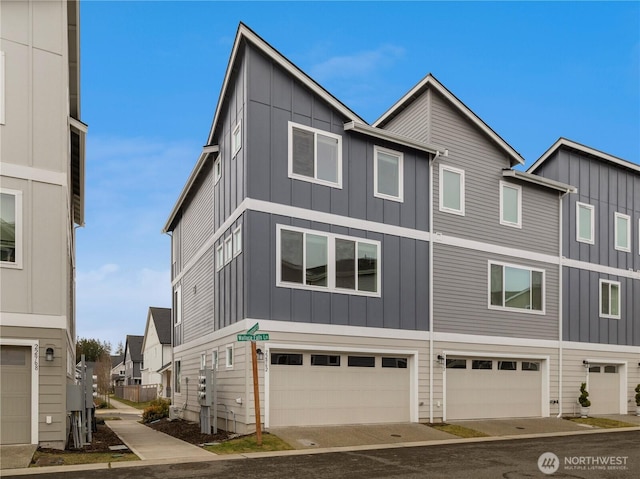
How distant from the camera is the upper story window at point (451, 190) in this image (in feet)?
66.8

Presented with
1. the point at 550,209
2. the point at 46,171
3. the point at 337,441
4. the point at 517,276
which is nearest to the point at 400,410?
the point at 337,441

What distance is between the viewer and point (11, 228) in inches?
514

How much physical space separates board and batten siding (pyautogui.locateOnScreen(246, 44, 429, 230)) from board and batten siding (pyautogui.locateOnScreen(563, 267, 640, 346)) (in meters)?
7.84

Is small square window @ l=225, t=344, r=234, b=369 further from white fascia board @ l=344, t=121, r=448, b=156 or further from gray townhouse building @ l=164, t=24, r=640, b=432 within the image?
white fascia board @ l=344, t=121, r=448, b=156

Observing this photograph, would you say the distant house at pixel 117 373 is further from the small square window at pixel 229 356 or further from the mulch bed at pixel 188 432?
the small square window at pixel 229 356

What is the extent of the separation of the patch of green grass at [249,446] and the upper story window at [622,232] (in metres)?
17.6

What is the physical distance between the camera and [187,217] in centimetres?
2703

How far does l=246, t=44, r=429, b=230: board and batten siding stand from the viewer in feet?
55.4

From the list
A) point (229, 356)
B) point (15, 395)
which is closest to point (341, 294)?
point (229, 356)

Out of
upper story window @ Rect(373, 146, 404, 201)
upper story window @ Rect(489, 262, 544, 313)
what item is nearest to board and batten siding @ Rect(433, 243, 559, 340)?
upper story window @ Rect(489, 262, 544, 313)

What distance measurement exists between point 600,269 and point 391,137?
11.4 m

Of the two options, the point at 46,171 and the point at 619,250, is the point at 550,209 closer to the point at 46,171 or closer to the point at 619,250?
the point at 619,250

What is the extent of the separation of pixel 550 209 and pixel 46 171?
17.4 meters

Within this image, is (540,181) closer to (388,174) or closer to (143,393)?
(388,174)
